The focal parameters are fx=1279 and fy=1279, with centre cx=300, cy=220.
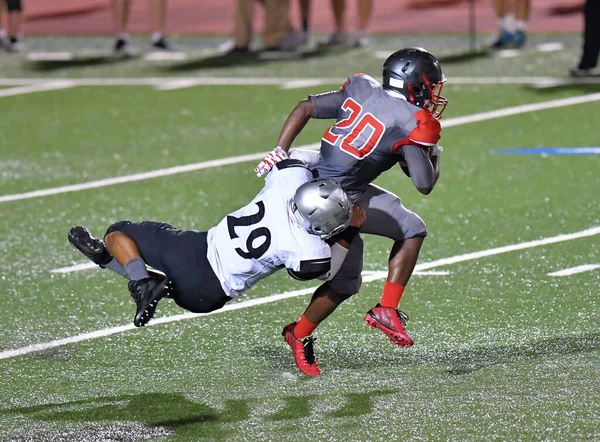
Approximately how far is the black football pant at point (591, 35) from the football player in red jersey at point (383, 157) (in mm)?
7274

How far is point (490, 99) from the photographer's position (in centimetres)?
1316

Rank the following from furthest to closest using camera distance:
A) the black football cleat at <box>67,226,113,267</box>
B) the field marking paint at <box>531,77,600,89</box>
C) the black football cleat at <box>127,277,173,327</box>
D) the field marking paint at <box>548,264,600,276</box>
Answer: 1. the field marking paint at <box>531,77,600,89</box>
2. the field marking paint at <box>548,264,600,276</box>
3. the black football cleat at <box>67,226,113,267</box>
4. the black football cleat at <box>127,277,173,327</box>

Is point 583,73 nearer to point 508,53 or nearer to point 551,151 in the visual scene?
point 508,53

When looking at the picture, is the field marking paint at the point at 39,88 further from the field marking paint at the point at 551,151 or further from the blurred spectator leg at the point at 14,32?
the field marking paint at the point at 551,151

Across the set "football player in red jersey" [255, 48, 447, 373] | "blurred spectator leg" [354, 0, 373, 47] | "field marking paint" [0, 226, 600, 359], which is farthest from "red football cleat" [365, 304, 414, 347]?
"blurred spectator leg" [354, 0, 373, 47]

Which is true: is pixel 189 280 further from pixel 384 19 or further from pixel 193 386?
pixel 384 19

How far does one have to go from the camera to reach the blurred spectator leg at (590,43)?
529 inches

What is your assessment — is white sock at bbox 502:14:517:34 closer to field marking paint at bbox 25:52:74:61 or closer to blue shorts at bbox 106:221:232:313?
field marking paint at bbox 25:52:74:61

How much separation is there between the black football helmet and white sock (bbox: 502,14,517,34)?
9195 millimetres

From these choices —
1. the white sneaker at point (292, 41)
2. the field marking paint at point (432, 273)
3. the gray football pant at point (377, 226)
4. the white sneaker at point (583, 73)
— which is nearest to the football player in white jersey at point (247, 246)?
the gray football pant at point (377, 226)

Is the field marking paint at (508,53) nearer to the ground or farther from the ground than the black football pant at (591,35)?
nearer to the ground

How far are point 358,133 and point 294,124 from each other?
15.9 inches

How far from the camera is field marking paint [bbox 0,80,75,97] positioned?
558 inches

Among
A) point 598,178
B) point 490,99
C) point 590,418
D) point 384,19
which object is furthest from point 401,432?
point 384,19
